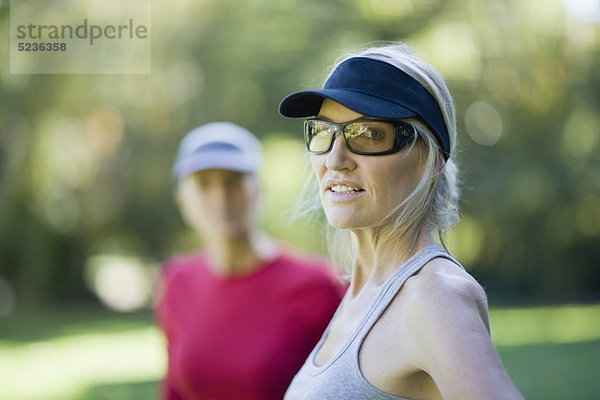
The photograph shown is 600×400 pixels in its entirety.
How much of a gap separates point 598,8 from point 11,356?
9072mm

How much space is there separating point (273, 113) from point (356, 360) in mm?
12507

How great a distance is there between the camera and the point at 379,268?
1752mm

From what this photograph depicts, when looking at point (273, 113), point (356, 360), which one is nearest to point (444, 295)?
point (356, 360)

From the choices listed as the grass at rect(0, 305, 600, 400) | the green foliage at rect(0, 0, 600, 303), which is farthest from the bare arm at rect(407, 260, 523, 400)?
the green foliage at rect(0, 0, 600, 303)

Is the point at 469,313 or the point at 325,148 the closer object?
the point at 469,313

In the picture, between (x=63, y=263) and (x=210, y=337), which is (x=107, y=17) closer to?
(x=63, y=263)

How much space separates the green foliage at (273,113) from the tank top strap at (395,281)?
10.2 meters

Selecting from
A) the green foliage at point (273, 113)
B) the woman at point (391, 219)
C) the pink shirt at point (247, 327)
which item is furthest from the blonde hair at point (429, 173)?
the green foliage at point (273, 113)

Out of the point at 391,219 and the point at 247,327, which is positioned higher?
the point at 391,219

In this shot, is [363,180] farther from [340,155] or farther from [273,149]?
[273,149]

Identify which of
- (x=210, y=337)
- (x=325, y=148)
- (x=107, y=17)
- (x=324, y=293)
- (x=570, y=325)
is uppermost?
(x=107, y=17)

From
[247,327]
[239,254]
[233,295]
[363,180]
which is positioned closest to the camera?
[363,180]

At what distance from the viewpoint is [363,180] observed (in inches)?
64.2

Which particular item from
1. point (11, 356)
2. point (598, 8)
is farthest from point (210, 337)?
point (598, 8)
